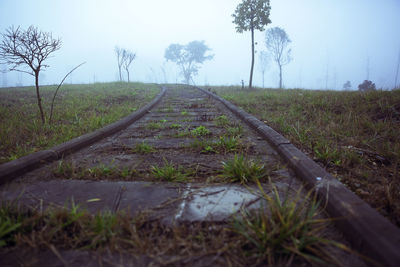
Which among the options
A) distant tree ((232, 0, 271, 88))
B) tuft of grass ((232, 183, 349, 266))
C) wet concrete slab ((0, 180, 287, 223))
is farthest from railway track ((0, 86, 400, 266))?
distant tree ((232, 0, 271, 88))

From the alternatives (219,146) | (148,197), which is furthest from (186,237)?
(219,146)

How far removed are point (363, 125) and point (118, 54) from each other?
2359 centimetres

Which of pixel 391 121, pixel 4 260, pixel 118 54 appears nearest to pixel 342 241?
pixel 4 260

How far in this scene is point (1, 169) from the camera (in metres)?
1.64

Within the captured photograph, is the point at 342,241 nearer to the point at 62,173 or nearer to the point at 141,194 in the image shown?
the point at 141,194

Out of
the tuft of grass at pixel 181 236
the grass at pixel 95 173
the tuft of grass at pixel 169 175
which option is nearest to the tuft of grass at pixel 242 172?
the tuft of grass at pixel 169 175

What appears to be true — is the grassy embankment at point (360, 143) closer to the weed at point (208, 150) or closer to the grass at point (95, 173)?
the weed at point (208, 150)

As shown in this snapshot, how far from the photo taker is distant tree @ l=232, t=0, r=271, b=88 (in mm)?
12984

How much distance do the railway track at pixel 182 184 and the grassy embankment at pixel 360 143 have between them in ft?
0.88

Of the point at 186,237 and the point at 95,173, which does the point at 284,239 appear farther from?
the point at 95,173

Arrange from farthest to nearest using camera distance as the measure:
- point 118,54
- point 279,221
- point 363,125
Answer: point 118,54, point 363,125, point 279,221

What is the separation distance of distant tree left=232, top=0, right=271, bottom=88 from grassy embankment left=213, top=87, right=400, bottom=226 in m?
9.85

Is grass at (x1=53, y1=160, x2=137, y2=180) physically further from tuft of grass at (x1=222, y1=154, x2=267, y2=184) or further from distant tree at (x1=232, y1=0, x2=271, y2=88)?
distant tree at (x1=232, y1=0, x2=271, y2=88)

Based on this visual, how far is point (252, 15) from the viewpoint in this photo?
521 inches
